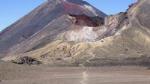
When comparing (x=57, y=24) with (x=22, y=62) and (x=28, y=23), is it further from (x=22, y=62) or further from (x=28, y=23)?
(x=22, y=62)

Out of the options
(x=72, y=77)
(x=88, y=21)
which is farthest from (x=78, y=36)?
(x=72, y=77)

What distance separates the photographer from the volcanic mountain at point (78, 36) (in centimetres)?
10025

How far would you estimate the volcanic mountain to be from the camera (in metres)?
100

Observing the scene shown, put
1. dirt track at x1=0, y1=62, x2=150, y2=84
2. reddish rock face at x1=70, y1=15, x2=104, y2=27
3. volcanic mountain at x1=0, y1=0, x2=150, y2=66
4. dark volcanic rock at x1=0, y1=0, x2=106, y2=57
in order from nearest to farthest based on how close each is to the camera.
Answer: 1. dirt track at x1=0, y1=62, x2=150, y2=84
2. volcanic mountain at x1=0, y1=0, x2=150, y2=66
3. reddish rock face at x1=70, y1=15, x2=104, y2=27
4. dark volcanic rock at x1=0, y1=0, x2=106, y2=57

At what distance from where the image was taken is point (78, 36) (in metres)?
123

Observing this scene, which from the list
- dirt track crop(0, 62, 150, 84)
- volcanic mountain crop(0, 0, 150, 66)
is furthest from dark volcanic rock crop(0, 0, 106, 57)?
dirt track crop(0, 62, 150, 84)

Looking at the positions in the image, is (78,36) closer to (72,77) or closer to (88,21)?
(88,21)

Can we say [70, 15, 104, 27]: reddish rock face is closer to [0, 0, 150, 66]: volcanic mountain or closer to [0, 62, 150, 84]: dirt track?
[0, 0, 150, 66]: volcanic mountain

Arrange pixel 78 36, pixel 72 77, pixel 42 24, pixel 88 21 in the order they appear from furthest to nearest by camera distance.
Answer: pixel 42 24 → pixel 88 21 → pixel 78 36 → pixel 72 77

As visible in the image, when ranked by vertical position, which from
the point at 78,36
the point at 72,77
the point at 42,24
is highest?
the point at 42,24

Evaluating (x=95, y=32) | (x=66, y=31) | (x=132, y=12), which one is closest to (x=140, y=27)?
(x=132, y=12)

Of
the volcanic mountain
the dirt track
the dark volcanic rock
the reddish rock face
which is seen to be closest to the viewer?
the dirt track

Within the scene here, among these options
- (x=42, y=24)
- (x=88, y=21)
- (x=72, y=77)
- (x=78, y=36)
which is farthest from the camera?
(x=42, y=24)

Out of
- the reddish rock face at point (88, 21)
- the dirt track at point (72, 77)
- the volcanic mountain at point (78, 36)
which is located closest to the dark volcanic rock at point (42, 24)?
Answer: the volcanic mountain at point (78, 36)
